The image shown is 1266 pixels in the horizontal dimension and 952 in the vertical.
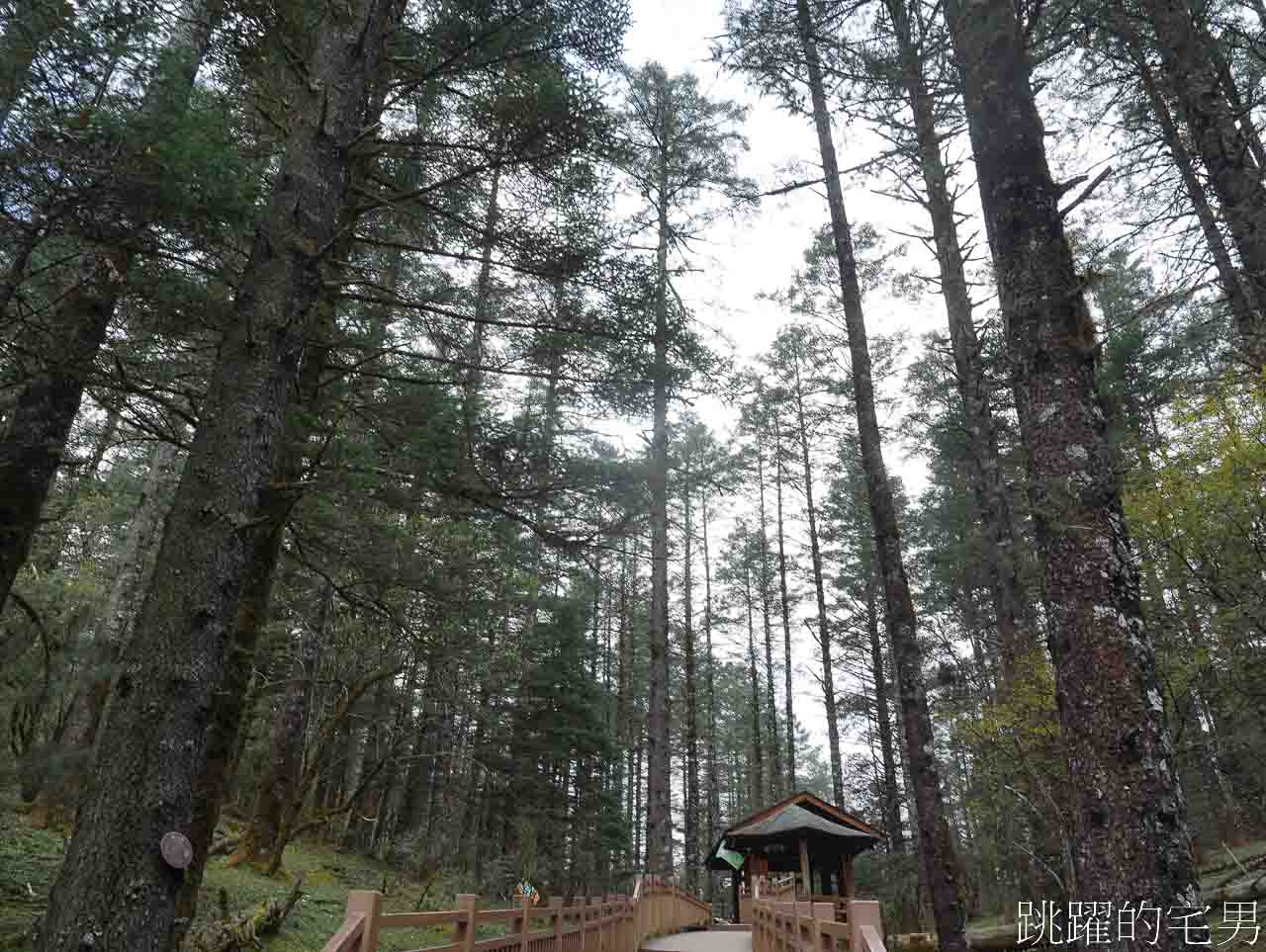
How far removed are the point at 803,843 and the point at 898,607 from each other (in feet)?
21.0

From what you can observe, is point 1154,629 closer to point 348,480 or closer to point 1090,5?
point 1090,5

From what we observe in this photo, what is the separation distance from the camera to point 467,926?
454 cm

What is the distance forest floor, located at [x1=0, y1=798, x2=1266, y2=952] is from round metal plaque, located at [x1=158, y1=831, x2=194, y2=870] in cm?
281

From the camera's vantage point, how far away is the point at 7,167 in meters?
3.77

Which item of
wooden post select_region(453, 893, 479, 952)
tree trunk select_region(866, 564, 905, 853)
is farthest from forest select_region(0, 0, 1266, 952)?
tree trunk select_region(866, 564, 905, 853)

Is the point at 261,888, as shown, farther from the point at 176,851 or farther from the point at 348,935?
the point at 176,851

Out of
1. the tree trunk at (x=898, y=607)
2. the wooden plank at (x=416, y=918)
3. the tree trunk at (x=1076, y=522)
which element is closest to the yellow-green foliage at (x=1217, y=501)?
the tree trunk at (x=898, y=607)

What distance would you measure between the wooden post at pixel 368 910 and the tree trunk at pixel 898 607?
5.79m

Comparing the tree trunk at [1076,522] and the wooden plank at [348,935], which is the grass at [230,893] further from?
the tree trunk at [1076,522]

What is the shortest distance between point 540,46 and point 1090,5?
4.78 metres

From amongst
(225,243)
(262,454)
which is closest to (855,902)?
(262,454)

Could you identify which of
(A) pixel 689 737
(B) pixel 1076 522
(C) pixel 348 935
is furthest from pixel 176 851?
(A) pixel 689 737

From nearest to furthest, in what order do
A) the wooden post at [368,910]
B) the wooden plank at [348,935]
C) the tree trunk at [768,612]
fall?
the wooden plank at [348,935] → the wooden post at [368,910] → the tree trunk at [768,612]

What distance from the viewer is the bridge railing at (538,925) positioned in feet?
12.1
